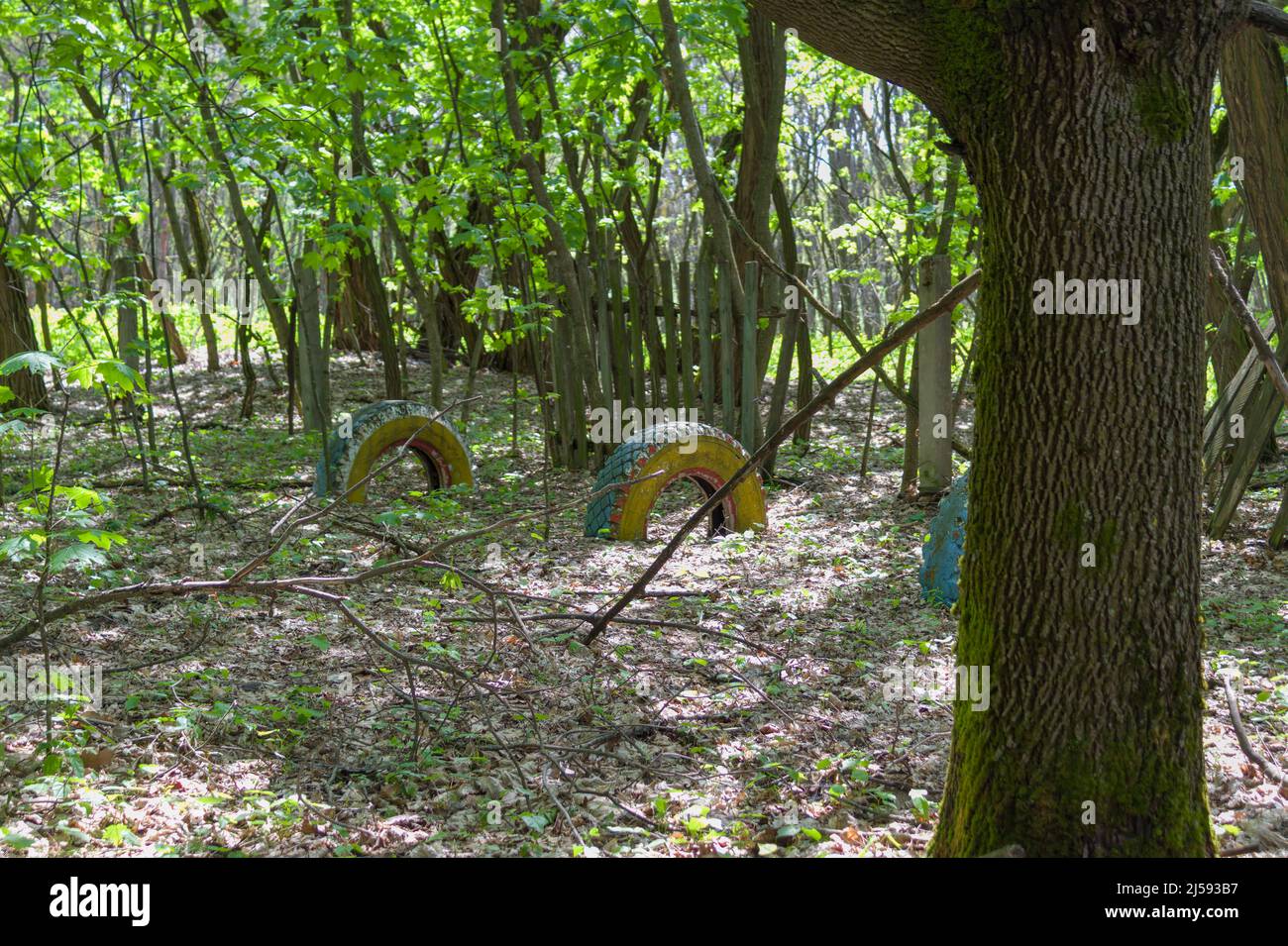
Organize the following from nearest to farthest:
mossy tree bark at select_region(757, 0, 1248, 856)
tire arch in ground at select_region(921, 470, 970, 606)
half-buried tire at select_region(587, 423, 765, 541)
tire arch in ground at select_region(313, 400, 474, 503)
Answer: mossy tree bark at select_region(757, 0, 1248, 856)
tire arch in ground at select_region(921, 470, 970, 606)
half-buried tire at select_region(587, 423, 765, 541)
tire arch in ground at select_region(313, 400, 474, 503)

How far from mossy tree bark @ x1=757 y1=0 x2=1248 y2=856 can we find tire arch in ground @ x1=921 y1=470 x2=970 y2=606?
2942mm

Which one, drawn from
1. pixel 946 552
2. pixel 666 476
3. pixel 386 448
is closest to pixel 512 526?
pixel 666 476

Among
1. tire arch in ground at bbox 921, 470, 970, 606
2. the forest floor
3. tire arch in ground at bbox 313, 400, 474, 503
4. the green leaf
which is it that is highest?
the green leaf

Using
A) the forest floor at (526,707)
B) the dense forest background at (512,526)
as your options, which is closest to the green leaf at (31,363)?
the dense forest background at (512,526)

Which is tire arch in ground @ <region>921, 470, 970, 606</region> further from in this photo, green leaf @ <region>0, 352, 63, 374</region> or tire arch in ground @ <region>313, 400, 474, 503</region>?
green leaf @ <region>0, 352, 63, 374</region>

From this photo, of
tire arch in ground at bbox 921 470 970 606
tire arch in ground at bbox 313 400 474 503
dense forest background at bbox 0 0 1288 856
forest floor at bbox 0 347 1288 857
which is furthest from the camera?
tire arch in ground at bbox 313 400 474 503

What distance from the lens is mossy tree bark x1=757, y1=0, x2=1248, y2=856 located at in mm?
2215

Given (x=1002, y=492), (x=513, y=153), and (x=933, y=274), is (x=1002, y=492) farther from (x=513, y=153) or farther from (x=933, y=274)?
(x=513, y=153)

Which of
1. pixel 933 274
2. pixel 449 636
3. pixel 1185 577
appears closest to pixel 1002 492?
pixel 1185 577

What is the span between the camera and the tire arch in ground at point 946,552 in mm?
5293

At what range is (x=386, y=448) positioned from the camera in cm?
800

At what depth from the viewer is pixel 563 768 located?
341cm

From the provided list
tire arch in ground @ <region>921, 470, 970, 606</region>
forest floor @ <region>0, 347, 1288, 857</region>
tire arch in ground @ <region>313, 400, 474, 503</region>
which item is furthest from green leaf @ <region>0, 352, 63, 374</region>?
tire arch in ground @ <region>313, 400, 474, 503</region>

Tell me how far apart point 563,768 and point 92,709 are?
5.07 ft
